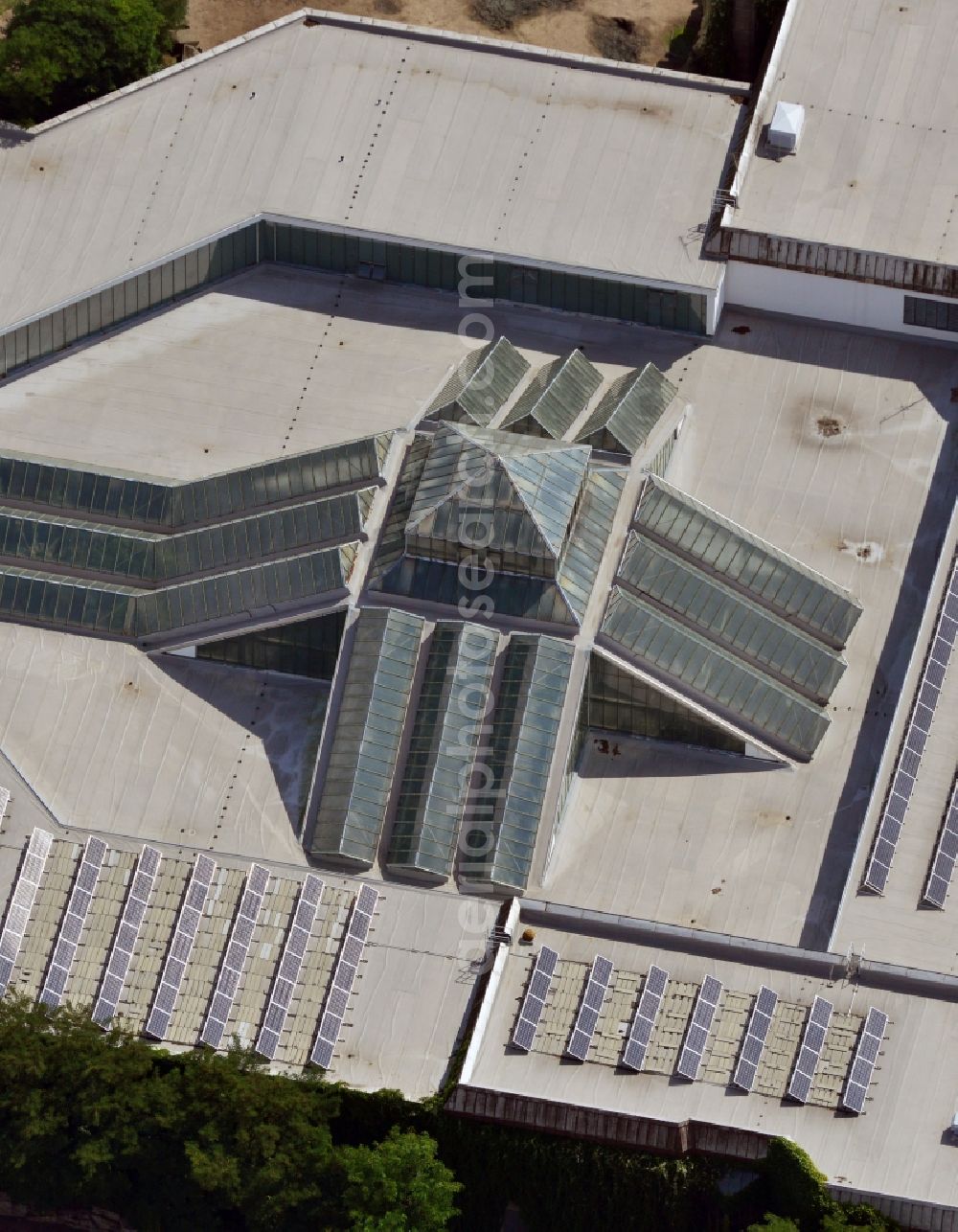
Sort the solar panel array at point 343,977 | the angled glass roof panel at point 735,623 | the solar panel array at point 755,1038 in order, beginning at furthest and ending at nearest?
1. the angled glass roof panel at point 735,623
2. the solar panel array at point 343,977
3. the solar panel array at point 755,1038

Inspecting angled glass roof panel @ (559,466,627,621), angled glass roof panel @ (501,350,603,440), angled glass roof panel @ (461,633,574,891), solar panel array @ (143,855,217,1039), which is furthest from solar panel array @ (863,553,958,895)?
solar panel array @ (143,855,217,1039)

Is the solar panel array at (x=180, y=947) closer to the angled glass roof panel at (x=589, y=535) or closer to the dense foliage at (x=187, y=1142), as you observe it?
the dense foliage at (x=187, y=1142)

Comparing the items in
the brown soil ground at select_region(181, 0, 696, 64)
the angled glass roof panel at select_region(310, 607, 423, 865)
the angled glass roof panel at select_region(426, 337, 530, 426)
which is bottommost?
the angled glass roof panel at select_region(310, 607, 423, 865)

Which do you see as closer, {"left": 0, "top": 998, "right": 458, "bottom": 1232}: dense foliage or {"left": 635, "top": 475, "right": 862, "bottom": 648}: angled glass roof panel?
{"left": 0, "top": 998, "right": 458, "bottom": 1232}: dense foliage

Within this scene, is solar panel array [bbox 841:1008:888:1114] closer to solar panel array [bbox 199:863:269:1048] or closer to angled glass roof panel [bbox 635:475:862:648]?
A: angled glass roof panel [bbox 635:475:862:648]

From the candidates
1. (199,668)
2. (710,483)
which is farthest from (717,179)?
(199,668)

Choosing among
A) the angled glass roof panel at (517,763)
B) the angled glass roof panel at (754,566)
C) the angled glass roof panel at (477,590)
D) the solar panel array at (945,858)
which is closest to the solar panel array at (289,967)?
the angled glass roof panel at (517,763)
